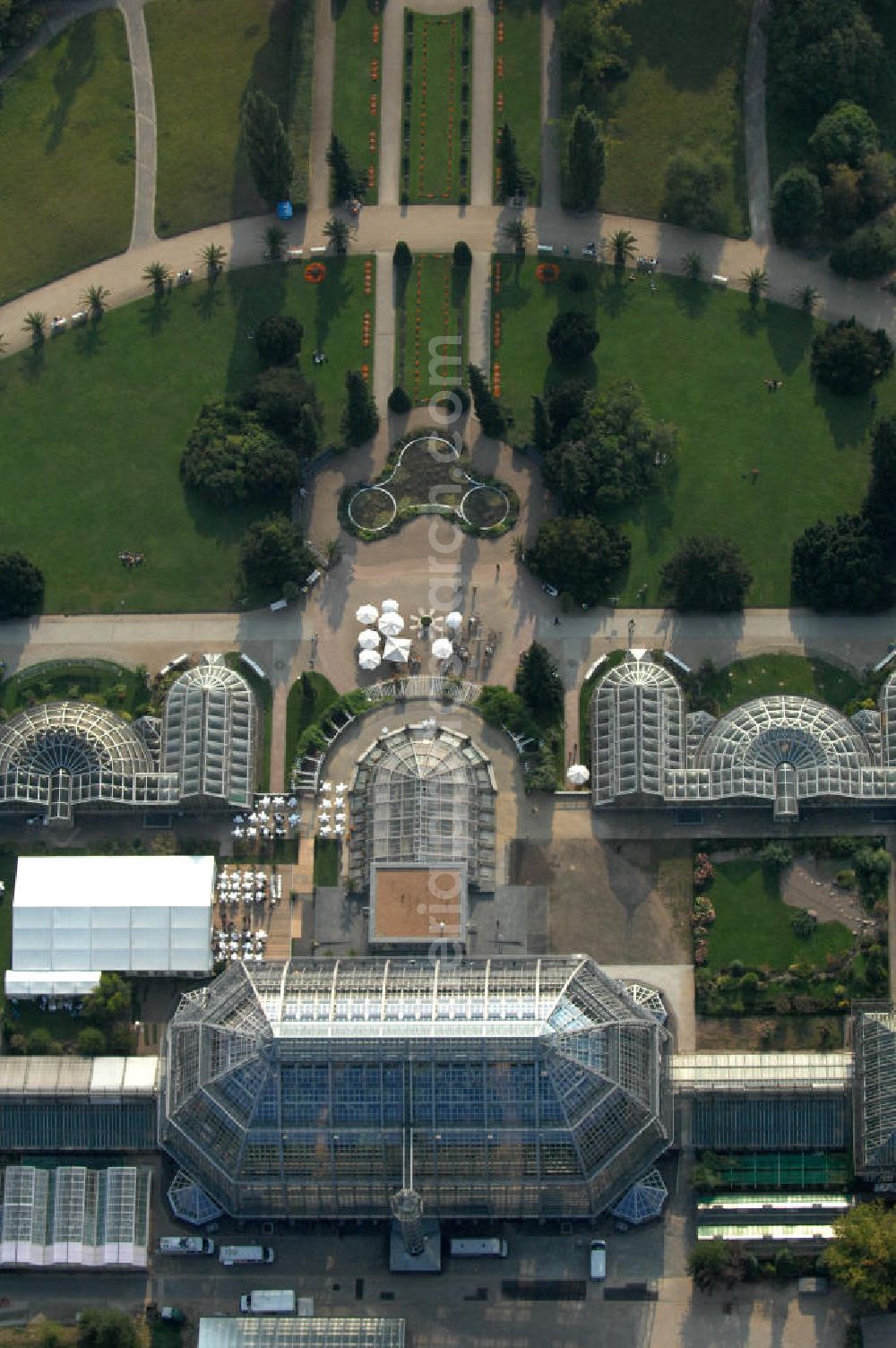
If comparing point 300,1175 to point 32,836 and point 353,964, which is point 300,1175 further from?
point 32,836

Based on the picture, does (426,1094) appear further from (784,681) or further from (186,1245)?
(784,681)

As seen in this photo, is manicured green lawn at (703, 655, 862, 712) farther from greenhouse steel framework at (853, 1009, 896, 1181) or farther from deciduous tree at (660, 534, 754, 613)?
greenhouse steel framework at (853, 1009, 896, 1181)

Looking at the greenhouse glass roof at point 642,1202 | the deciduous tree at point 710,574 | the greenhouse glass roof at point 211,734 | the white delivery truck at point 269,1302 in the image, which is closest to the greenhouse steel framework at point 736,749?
the deciduous tree at point 710,574

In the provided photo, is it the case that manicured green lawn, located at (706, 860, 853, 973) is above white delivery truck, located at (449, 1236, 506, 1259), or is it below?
above

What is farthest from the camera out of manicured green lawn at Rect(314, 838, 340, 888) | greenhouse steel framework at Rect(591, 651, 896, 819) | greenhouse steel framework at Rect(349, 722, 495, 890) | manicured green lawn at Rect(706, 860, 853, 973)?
manicured green lawn at Rect(314, 838, 340, 888)

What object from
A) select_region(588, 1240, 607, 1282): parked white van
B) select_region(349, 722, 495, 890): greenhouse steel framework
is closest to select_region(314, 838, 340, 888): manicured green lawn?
select_region(349, 722, 495, 890): greenhouse steel framework

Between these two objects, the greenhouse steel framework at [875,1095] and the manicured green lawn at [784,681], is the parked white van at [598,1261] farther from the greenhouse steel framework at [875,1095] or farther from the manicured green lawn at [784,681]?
the manicured green lawn at [784,681]
